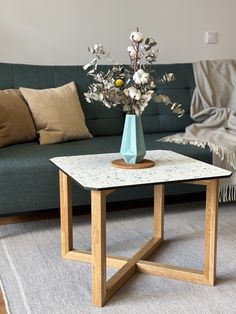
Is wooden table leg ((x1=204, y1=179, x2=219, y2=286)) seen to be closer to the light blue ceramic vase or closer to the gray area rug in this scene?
the gray area rug

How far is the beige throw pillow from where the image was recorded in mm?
2750

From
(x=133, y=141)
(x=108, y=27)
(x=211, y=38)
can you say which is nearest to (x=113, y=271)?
(x=133, y=141)

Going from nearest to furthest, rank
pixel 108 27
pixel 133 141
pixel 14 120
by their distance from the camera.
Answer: pixel 133 141
pixel 14 120
pixel 108 27

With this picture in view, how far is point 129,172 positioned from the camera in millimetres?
1852

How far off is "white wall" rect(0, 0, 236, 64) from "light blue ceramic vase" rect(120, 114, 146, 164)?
4.80ft

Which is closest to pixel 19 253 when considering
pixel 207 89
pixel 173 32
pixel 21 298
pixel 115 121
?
pixel 21 298

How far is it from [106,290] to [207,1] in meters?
2.57

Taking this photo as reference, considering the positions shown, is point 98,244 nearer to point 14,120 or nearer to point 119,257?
point 119,257

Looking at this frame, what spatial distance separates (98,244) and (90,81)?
1566 mm

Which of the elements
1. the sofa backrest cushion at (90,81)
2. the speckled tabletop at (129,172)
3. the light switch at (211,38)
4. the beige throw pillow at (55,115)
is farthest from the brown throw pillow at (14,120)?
the light switch at (211,38)

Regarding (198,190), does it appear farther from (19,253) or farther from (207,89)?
(19,253)

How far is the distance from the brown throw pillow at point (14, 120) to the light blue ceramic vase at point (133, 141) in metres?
0.90

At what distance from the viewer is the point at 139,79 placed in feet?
5.99

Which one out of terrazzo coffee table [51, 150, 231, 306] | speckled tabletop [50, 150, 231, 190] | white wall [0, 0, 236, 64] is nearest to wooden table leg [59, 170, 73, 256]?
terrazzo coffee table [51, 150, 231, 306]
